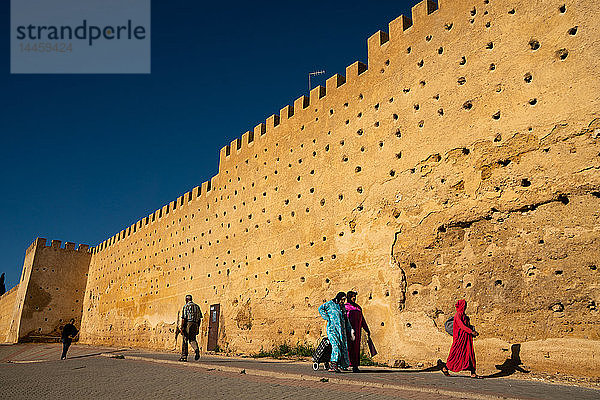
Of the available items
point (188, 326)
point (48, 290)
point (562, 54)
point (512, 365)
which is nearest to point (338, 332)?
point (512, 365)

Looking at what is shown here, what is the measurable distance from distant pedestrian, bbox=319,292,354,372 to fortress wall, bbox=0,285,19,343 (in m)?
27.9

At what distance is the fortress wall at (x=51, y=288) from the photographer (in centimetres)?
2434

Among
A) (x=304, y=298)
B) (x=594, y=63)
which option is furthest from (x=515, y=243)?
(x=304, y=298)

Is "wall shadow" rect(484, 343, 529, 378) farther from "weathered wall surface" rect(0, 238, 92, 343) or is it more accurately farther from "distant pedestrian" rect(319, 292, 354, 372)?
"weathered wall surface" rect(0, 238, 92, 343)

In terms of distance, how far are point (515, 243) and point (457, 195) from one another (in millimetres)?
1280

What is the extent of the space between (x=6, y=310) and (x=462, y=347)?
3364 cm

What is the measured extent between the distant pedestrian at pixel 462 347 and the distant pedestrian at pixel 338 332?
4.59 feet

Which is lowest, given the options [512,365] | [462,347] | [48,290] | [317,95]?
[512,365]

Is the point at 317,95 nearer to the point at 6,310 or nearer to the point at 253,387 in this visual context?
the point at 253,387

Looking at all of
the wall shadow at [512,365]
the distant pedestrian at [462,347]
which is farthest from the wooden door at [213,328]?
the wall shadow at [512,365]

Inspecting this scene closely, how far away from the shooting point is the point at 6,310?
31297 mm

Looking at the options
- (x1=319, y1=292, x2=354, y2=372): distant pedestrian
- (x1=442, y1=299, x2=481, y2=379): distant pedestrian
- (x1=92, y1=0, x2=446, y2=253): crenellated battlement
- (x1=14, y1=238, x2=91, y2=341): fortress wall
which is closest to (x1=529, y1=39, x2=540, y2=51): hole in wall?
(x1=92, y1=0, x2=446, y2=253): crenellated battlement

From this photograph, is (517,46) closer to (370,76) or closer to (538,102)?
(538,102)

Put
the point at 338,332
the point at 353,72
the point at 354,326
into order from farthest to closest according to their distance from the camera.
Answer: the point at 353,72, the point at 354,326, the point at 338,332
